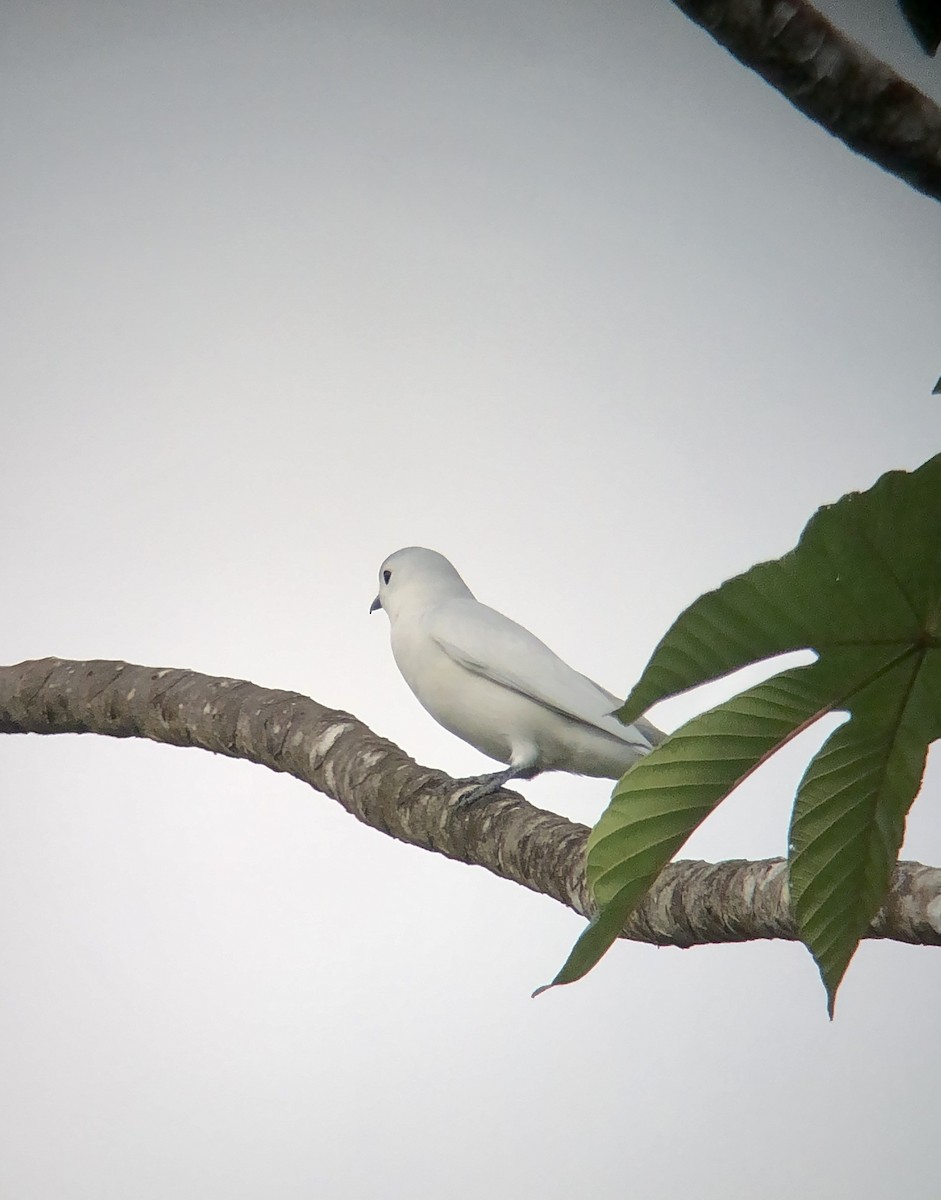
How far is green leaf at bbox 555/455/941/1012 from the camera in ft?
0.73

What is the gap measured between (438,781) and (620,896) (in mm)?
360

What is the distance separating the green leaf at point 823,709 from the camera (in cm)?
22

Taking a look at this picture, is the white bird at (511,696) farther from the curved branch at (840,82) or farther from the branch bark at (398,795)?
the curved branch at (840,82)

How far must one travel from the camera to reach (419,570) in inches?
39.9

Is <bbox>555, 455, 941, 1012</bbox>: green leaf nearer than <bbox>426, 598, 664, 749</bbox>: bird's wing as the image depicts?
Yes

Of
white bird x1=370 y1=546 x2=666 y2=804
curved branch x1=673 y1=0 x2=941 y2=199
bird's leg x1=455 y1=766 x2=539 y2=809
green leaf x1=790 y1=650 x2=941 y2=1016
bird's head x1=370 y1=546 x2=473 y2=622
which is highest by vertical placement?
bird's head x1=370 y1=546 x2=473 y2=622

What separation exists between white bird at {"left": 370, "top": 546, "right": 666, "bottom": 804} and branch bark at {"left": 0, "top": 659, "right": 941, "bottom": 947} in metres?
0.21

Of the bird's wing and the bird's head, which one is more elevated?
the bird's head

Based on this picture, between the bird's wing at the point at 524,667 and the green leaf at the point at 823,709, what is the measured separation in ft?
1.77

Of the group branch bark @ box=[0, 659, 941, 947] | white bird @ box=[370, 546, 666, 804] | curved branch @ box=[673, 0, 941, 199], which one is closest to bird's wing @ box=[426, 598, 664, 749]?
white bird @ box=[370, 546, 666, 804]

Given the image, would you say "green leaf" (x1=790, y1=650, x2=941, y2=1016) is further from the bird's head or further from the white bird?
the bird's head

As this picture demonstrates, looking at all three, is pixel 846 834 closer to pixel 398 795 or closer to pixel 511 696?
pixel 398 795

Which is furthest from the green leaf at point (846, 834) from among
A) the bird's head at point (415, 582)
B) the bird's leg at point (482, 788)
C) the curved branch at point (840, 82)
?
the bird's head at point (415, 582)

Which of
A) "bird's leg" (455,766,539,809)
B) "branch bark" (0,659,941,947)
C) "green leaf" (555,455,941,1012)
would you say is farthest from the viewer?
"bird's leg" (455,766,539,809)
